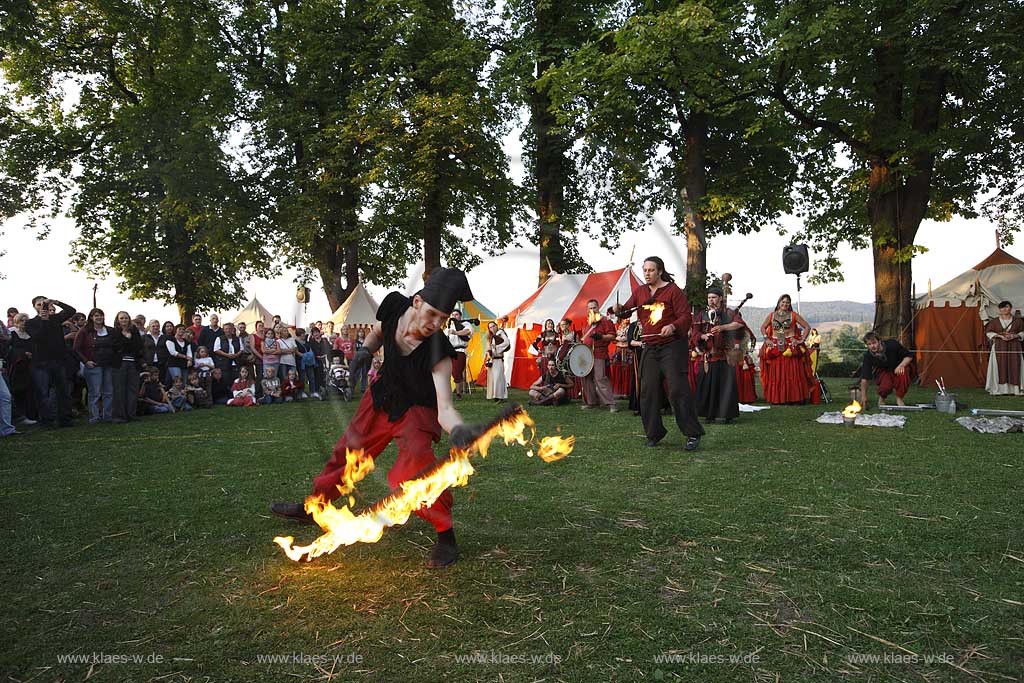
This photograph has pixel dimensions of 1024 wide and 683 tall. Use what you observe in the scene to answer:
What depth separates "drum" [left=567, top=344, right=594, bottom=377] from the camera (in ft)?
44.3

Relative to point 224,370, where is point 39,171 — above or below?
above

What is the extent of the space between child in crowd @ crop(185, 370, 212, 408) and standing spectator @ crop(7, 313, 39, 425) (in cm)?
305

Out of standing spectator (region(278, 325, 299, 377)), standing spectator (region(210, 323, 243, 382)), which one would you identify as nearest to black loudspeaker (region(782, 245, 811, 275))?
standing spectator (region(278, 325, 299, 377))

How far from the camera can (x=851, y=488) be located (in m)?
6.15

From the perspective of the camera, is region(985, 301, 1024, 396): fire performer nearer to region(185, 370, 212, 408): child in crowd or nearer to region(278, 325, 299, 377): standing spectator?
region(278, 325, 299, 377): standing spectator

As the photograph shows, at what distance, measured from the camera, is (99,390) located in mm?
12445

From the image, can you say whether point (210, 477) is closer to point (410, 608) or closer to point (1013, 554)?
point (410, 608)

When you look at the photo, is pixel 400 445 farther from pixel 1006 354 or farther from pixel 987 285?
pixel 987 285

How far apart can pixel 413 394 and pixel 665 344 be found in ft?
14.8

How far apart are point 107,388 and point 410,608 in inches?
428

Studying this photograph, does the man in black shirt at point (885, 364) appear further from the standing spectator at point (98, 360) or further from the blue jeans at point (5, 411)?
the blue jeans at point (5, 411)

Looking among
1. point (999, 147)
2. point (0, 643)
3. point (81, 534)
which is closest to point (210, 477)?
point (81, 534)

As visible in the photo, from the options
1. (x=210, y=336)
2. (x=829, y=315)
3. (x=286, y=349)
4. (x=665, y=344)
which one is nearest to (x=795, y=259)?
(x=665, y=344)

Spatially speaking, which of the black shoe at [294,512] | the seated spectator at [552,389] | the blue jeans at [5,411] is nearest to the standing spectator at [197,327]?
the blue jeans at [5,411]
